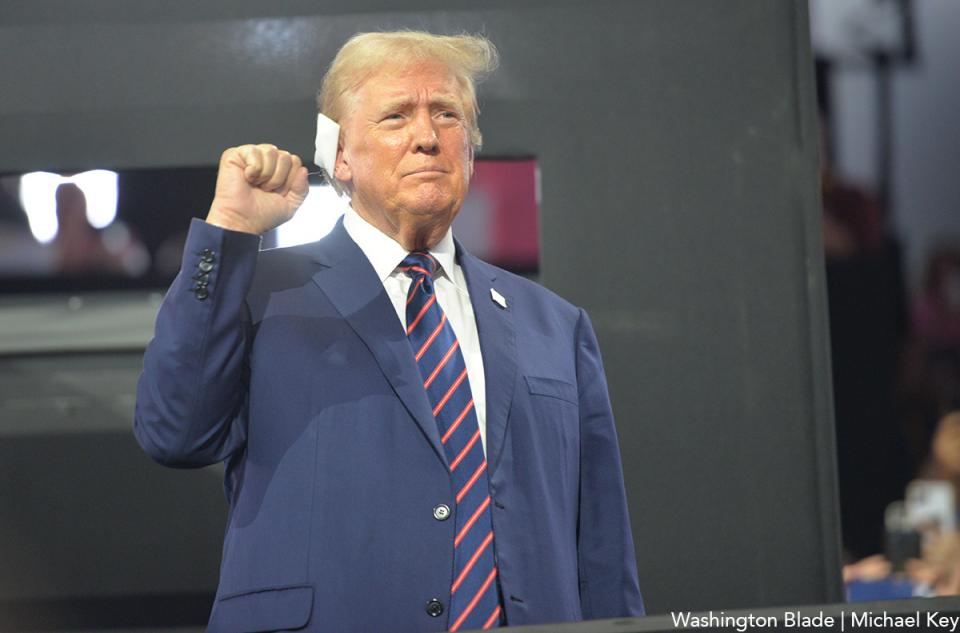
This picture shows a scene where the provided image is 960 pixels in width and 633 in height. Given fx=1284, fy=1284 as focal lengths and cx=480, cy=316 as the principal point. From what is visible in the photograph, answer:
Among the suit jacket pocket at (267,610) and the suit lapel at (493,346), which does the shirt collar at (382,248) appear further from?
the suit jacket pocket at (267,610)

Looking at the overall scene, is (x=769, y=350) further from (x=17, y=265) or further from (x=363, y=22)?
(x=17, y=265)

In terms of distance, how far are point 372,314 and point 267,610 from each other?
46cm

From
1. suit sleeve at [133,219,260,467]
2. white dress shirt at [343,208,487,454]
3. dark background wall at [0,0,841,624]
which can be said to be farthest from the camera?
dark background wall at [0,0,841,624]

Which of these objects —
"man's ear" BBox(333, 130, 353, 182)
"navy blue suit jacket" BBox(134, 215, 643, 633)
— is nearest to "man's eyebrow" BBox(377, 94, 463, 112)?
"man's ear" BBox(333, 130, 353, 182)

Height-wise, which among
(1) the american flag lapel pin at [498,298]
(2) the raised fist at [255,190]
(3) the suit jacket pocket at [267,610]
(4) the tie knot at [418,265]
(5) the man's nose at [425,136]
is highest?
(5) the man's nose at [425,136]

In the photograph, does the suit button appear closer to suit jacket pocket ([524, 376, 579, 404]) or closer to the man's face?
suit jacket pocket ([524, 376, 579, 404])

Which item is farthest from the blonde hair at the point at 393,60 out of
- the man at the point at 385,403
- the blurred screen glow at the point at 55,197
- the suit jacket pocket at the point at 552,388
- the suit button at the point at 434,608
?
the suit button at the point at 434,608

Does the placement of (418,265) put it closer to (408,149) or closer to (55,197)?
(408,149)

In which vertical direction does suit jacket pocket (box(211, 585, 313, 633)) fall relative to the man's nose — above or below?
below

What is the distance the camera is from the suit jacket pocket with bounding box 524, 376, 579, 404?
2.00 m

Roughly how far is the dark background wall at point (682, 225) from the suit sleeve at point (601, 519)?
1.48 ft

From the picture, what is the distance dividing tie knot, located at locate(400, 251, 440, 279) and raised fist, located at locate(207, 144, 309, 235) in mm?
223

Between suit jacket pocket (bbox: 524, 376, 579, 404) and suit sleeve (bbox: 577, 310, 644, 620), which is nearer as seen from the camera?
suit jacket pocket (bbox: 524, 376, 579, 404)

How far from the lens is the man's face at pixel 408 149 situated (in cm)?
199
